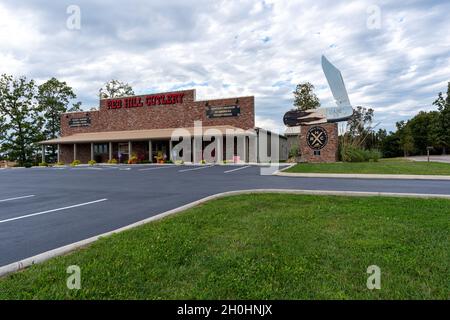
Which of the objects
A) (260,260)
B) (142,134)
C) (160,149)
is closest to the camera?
(260,260)

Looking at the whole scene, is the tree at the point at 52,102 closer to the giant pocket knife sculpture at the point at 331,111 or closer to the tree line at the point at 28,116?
the tree line at the point at 28,116

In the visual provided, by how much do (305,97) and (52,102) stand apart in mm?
37885

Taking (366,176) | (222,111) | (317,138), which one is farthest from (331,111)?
(222,111)

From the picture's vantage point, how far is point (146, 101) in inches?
1219

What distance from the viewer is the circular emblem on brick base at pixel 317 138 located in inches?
822

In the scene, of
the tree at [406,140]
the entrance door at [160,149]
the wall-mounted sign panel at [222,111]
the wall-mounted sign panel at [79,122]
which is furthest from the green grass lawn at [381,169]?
the tree at [406,140]

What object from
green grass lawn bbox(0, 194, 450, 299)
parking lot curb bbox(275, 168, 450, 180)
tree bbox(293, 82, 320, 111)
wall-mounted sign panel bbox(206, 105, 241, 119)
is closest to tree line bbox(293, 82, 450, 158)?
tree bbox(293, 82, 320, 111)

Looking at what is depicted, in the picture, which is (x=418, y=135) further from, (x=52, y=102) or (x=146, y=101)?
(x=52, y=102)

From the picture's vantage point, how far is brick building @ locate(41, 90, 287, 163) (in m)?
26.1

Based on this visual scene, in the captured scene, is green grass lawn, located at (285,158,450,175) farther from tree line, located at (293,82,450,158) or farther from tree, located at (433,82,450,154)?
tree, located at (433,82,450,154)

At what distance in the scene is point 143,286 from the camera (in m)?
2.83
